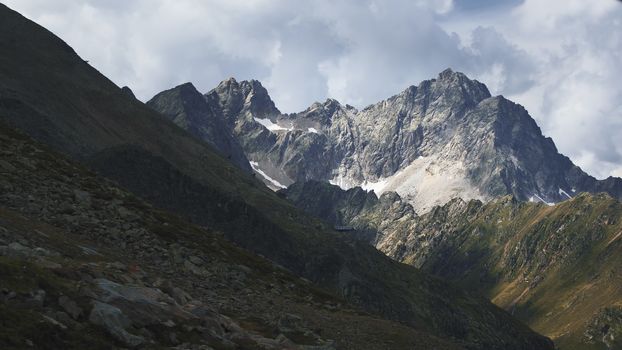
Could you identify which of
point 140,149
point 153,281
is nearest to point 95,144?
point 140,149

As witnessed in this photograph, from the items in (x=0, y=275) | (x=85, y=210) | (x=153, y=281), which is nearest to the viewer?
(x=0, y=275)

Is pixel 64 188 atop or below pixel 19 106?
below

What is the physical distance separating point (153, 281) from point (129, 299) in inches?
300

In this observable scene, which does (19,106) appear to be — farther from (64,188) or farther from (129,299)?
(129,299)

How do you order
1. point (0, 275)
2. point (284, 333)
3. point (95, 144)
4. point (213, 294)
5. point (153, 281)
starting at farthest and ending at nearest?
point (95, 144) < point (213, 294) < point (284, 333) < point (153, 281) < point (0, 275)

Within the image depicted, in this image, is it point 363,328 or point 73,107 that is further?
point 73,107

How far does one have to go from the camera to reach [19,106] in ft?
489

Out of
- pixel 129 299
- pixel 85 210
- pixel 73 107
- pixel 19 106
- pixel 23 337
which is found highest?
pixel 73 107

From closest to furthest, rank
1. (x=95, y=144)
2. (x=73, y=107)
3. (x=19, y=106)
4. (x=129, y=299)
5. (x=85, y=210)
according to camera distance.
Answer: (x=129, y=299) → (x=85, y=210) → (x=19, y=106) → (x=95, y=144) → (x=73, y=107)

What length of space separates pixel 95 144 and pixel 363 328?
138615mm

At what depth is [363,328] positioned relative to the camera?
166ft

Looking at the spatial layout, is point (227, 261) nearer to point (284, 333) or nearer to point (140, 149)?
point (284, 333)

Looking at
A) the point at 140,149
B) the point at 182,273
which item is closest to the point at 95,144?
the point at 140,149

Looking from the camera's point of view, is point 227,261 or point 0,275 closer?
point 0,275
